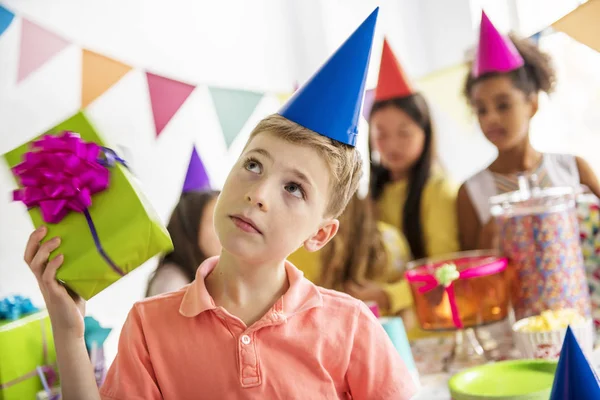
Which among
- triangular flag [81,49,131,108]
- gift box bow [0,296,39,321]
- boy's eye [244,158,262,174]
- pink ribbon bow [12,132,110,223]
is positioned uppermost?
triangular flag [81,49,131,108]

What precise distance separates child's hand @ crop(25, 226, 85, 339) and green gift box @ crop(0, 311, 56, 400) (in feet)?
0.75

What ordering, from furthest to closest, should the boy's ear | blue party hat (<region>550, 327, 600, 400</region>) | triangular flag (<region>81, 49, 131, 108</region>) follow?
triangular flag (<region>81, 49, 131, 108</region>) < the boy's ear < blue party hat (<region>550, 327, 600, 400</region>)

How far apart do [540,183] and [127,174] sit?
39.5 inches

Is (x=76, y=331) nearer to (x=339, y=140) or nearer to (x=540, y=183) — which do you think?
(x=339, y=140)

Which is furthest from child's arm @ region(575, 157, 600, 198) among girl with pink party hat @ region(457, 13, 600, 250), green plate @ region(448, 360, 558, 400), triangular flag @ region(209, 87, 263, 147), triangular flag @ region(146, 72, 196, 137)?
triangular flag @ region(146, 72, 196, 137)

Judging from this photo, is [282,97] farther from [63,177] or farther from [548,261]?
[63,177]

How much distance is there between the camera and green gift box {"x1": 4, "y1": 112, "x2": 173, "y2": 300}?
0.71m

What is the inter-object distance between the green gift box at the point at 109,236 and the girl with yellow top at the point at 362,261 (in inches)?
31.6

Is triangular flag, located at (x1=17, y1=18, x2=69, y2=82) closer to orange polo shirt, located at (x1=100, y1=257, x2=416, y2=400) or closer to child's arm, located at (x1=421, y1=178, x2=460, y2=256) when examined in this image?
orange polo shirt, located at (x1=100, y1=257, x2=416, y2=400)

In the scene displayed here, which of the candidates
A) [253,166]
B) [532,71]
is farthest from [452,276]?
[253,166]

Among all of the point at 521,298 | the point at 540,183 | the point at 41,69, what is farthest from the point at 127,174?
the point at 540,183

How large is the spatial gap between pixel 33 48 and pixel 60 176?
519 mm

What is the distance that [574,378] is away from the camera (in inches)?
25.3

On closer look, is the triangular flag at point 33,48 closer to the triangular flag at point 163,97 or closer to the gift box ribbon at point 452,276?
the triangular flag at point 163,97
